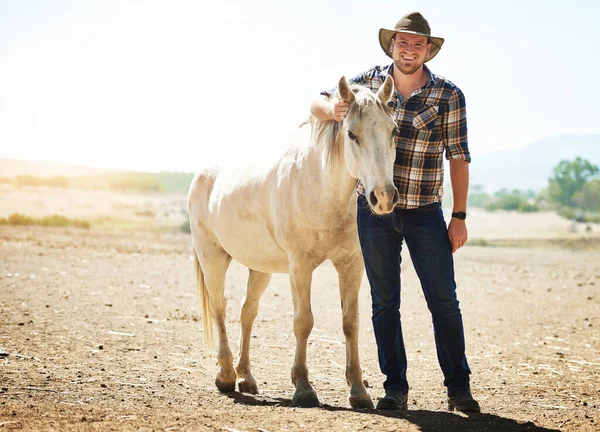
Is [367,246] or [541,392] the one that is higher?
[367,246]

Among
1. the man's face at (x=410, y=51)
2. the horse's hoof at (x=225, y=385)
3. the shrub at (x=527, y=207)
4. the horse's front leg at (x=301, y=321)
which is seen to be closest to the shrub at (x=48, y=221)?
the horse's hoof at (x=225, y=385)

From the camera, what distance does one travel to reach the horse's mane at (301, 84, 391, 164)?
467 centimetres

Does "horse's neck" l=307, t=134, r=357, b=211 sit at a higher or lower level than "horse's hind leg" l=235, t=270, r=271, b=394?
higher

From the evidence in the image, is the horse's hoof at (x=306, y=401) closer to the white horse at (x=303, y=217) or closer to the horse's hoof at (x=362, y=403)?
the white horse at (x=303, y=217)

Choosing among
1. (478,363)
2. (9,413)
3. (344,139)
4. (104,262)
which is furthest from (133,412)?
(104,262)

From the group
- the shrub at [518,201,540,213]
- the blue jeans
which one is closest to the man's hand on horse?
the blue jeans

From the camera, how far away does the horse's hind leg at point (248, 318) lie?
6.38 meters

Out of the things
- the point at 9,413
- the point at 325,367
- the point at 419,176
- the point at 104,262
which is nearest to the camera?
the point at 9,413

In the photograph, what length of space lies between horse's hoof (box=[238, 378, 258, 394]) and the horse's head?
8.01 ft

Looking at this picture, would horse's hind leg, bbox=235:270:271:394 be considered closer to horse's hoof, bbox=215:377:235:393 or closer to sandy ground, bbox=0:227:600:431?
horse's hoof, bbox=215:377:235:393

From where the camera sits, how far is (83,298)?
1048 cm

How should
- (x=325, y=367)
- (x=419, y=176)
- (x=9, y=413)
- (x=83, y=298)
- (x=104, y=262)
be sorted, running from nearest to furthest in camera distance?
(x=9, y=413), (x=419, y=176), (x=325, y=367), (x=83, y=298), (x=104, y=262)

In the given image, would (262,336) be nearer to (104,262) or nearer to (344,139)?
(344,139)

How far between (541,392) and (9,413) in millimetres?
4175
